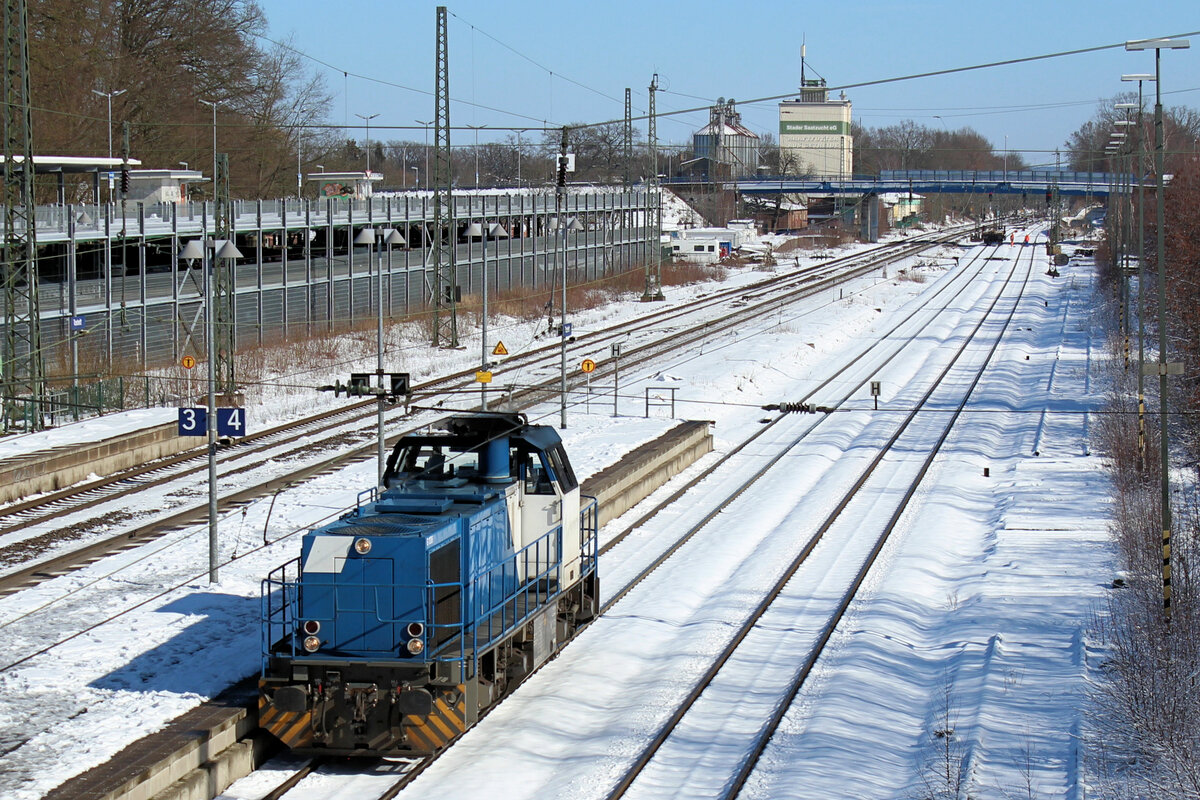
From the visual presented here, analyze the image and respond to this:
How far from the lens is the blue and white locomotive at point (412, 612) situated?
13.2m

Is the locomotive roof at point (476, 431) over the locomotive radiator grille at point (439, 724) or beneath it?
over

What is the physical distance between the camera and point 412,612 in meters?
13.6

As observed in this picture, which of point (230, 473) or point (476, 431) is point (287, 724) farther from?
point (230, 473)

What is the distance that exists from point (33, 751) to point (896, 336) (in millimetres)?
53791

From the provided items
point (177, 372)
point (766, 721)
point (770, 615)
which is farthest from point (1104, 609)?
point (177, 372)

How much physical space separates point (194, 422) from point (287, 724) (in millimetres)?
8057

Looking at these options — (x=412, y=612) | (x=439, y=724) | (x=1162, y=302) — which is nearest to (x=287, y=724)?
(x=439, y=724)

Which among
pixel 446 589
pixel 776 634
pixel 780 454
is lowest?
pixel 776 634

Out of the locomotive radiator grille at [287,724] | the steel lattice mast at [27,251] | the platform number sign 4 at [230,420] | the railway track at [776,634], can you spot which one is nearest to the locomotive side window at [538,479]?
the railway track at [776,634]

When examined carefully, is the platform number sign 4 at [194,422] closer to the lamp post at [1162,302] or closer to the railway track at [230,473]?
the railway track at [230,473]

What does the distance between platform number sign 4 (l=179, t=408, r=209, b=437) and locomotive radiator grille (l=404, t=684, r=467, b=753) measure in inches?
336

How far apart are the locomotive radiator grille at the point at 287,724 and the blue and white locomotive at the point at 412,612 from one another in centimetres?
1

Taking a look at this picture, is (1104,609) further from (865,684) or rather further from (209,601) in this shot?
(209,601)

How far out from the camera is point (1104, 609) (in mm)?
19953
